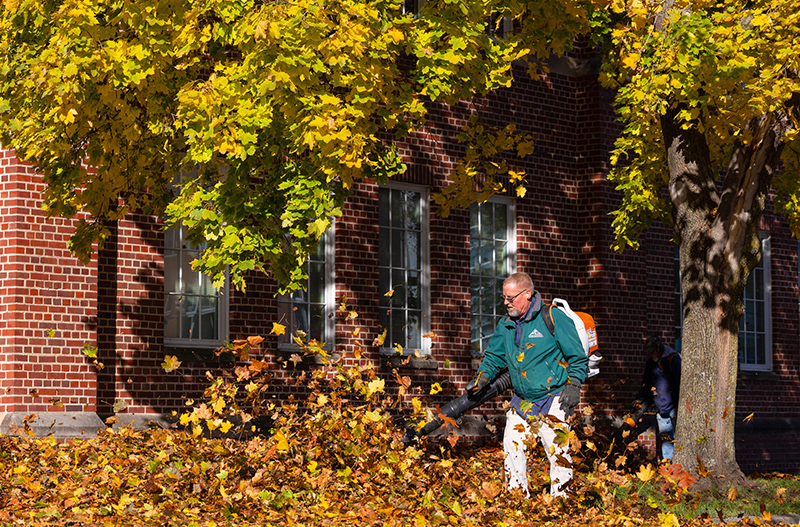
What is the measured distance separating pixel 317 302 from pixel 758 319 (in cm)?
903

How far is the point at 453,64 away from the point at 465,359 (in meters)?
6.38

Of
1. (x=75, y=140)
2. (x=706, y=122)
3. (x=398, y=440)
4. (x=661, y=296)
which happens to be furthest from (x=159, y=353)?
(x=661, y=296)

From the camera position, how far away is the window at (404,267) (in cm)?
1438

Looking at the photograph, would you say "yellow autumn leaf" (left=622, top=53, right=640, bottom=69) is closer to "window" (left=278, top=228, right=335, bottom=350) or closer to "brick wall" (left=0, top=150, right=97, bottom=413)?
"window" (left=278, top=228, right=335, bottom=350)

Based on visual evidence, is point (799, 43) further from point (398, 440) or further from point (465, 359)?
point (465, 359)

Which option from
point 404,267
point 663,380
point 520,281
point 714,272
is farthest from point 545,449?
point 404,267

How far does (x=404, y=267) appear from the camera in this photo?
14555 mm

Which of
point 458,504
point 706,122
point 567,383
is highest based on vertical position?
point 706,122

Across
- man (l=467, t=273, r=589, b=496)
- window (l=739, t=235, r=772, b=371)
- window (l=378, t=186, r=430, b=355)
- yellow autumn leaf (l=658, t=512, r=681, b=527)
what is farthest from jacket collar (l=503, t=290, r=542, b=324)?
window (l=739, t=235, r=772, b=371)

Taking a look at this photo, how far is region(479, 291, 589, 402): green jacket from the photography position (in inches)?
325

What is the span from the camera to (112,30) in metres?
8.94

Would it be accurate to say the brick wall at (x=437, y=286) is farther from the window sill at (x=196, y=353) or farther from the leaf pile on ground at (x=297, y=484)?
the leaf pile on ground at (x=297, y=484)

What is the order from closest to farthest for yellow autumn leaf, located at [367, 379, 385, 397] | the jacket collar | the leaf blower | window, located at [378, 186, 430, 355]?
the jacket collar < yellow autumn leaf, located at [367, 379, 385, 397] < the leaf blower < window, located at [378, 186, 430, 355]

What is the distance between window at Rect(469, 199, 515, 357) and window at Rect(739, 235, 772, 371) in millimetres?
5350
